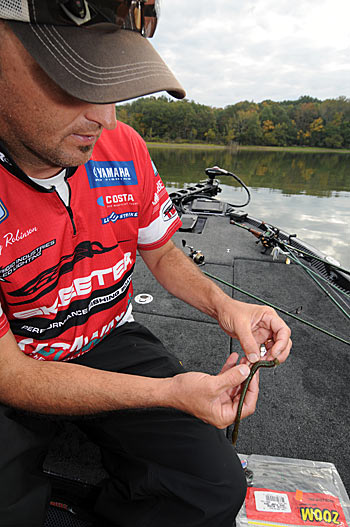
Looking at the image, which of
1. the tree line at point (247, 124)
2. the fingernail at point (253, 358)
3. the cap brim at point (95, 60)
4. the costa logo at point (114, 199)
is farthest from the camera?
the tree line at point (247, 124)

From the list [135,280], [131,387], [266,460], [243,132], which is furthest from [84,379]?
[243,132]

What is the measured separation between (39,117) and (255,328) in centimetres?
117

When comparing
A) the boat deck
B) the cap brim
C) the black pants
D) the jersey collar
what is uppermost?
the cap brim

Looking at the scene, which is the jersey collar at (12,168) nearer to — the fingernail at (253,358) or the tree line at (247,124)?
the fingernail at (253,358)

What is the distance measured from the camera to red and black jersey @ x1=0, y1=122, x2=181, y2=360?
1.09 meters

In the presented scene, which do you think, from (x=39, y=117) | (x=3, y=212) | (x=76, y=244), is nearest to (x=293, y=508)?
(x=76, y=244)

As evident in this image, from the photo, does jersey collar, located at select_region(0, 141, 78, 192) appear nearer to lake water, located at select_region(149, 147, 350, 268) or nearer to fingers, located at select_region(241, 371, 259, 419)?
fingers, located at select_region(241, 371, 259, 419)

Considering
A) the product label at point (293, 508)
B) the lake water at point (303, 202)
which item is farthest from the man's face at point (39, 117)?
the lake water at point (303, 202)

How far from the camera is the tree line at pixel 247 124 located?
4928cm

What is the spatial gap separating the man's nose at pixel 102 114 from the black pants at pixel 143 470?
104 centimetres

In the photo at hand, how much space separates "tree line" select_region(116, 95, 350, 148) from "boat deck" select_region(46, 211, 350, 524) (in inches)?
1976

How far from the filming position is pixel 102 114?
96 cm

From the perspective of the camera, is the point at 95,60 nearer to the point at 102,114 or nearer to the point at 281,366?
the point at 102,114

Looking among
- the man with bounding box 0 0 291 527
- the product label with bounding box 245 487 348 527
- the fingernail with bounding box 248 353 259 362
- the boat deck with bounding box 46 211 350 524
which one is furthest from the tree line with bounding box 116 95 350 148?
the product label with bounding box 245 487 348 527
